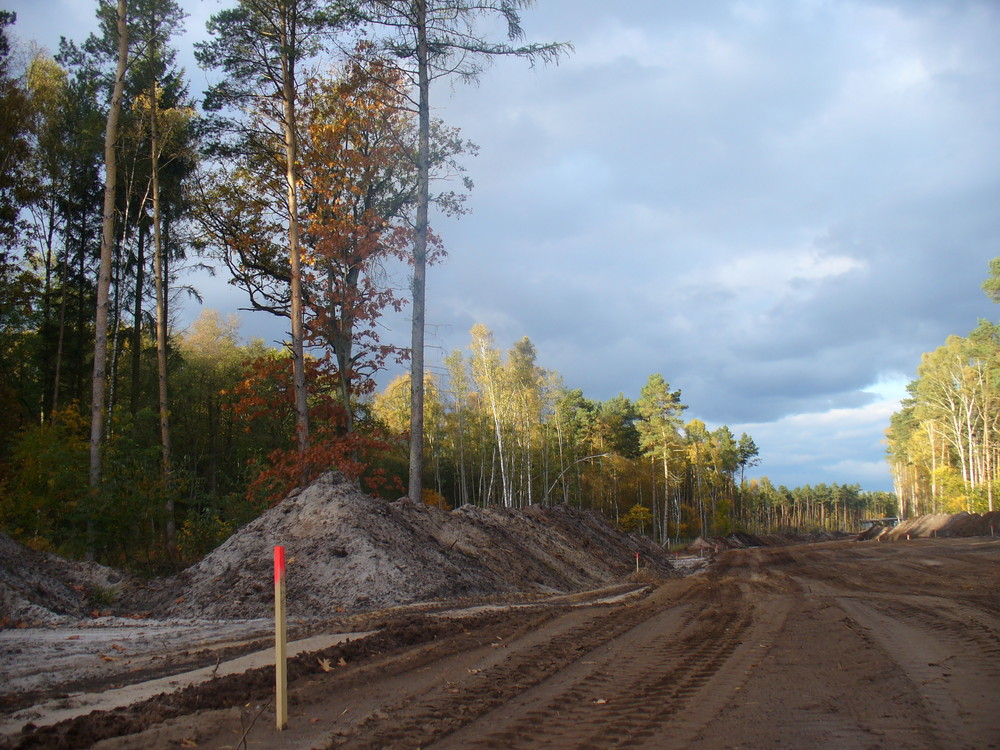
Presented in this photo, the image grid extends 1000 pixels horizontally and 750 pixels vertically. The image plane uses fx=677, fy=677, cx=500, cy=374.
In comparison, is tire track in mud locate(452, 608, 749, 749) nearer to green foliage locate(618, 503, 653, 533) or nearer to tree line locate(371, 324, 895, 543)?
tree line locate(371, 324, 895, 543)

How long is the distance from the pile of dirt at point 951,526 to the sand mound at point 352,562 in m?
43.1

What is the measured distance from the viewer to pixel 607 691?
537 cm

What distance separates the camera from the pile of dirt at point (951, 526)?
47.4 meters

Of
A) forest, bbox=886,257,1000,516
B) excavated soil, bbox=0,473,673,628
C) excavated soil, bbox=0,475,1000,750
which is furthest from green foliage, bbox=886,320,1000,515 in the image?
excavated soil, bbox=0,475,1000,750

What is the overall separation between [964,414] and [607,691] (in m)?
71.3

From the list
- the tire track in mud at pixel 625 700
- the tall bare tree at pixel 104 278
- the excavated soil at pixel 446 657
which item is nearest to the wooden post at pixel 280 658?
the excavated soil at pixel 446 657

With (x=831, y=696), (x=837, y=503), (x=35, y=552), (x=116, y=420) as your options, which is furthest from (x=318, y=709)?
(x=837, y=503)

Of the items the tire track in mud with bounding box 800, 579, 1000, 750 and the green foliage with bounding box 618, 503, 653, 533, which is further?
the green foliage with bounding box 618, 503, 653, 533

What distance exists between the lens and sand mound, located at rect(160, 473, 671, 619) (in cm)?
1118

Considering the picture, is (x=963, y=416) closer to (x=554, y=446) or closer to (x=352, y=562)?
(x=554, y=446)

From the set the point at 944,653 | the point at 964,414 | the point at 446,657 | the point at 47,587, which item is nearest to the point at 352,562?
the point at 47,587

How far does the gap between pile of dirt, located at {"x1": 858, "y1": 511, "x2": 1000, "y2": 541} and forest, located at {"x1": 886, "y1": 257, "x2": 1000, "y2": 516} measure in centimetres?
460

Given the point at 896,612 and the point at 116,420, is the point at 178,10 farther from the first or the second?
the point at 896,612

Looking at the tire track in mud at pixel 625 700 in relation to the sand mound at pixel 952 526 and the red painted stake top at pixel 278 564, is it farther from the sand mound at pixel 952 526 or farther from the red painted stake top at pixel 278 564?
the sand mound at pixel 952 526
